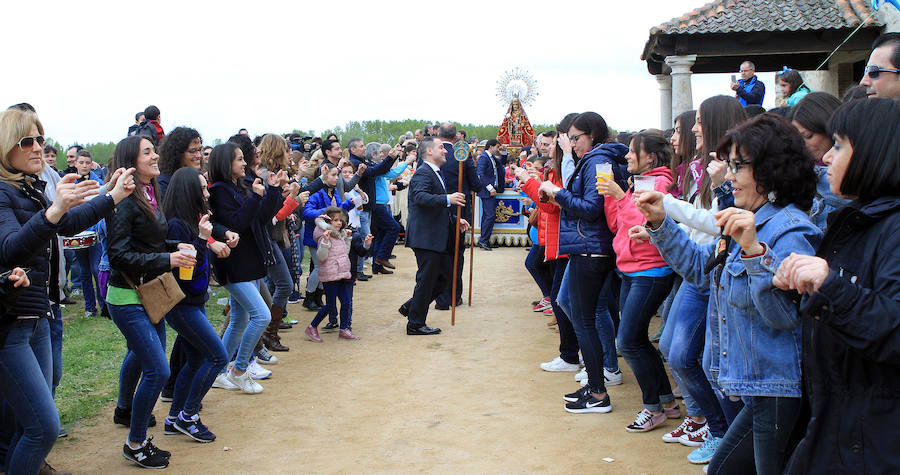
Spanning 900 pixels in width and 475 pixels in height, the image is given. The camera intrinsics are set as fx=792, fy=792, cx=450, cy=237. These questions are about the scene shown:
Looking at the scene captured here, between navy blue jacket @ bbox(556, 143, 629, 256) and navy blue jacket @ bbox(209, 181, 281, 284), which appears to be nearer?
navy blue jacket @ bbox(556, 143, 629, 256)

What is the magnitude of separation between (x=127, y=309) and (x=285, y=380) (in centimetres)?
247

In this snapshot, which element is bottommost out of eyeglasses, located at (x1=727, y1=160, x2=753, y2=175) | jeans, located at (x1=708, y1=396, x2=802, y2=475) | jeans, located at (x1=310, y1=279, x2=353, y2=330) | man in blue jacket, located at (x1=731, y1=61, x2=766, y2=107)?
jeans, located at (x1=310, y1=279, x2=353, y2=330)

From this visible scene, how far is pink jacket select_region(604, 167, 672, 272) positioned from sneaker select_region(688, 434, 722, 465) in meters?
1.16

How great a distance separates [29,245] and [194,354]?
2002mm

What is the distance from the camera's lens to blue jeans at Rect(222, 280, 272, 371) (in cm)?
625

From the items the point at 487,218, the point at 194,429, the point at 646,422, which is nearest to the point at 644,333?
the point at 646,422

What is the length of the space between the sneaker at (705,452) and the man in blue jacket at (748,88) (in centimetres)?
800

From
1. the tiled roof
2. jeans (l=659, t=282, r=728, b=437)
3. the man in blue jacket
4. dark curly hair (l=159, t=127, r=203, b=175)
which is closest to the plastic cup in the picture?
jeans (l=659, t=282, r=728, b=437)

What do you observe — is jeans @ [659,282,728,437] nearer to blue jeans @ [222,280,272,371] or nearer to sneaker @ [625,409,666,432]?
sneaker @ [625,409,666,432]

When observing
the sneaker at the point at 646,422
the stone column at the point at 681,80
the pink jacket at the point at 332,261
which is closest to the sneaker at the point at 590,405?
the sneaker at the point at 646,422

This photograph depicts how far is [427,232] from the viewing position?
9.04 meters

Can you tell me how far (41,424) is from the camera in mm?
3926

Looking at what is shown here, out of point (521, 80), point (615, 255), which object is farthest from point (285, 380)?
point (521, 80)

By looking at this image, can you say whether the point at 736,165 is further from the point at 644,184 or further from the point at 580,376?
the point at 580,376
